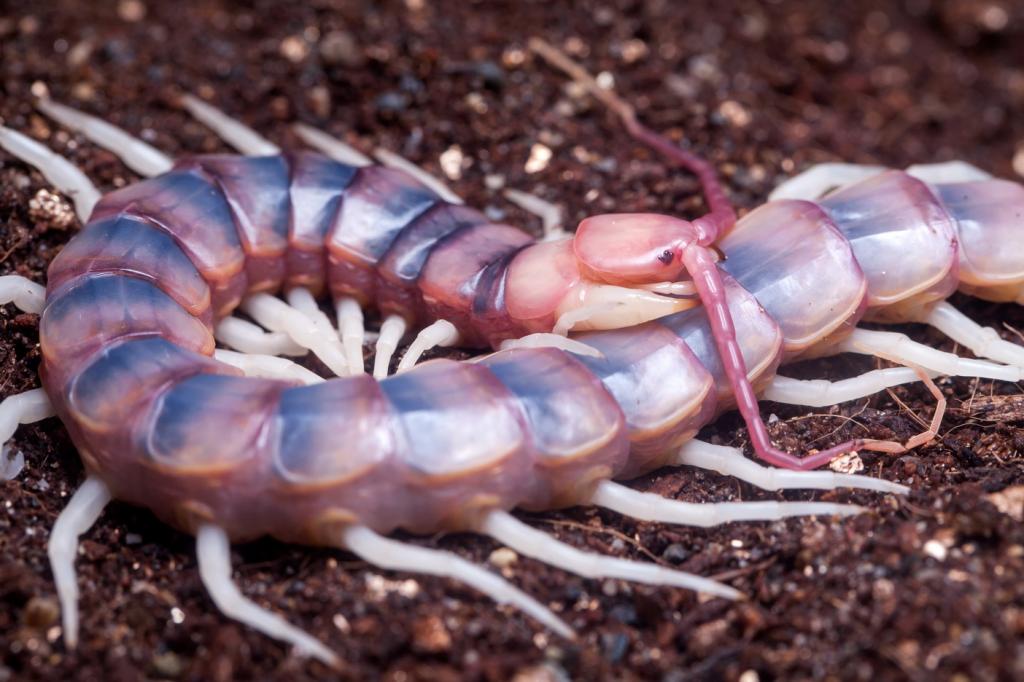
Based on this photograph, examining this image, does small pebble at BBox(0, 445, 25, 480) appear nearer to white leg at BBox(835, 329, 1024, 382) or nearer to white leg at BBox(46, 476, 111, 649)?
white leg at BBox(46, 476, 111, 649)

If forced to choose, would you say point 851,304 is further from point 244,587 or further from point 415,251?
point 244,587

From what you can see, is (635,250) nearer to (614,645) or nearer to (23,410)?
(614,645)

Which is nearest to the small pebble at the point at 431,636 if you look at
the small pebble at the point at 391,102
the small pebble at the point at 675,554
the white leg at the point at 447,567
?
the white leg at the point at 447,567

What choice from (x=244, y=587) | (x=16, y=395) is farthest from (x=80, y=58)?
(x=244, y=587)

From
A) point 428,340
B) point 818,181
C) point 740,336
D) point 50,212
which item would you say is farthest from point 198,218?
point 818,181

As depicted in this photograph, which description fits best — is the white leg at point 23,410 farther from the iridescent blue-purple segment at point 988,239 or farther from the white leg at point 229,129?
the iridescent blue-purple segment at point 988,239
